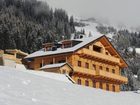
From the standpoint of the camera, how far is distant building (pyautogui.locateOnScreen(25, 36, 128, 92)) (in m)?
62.4

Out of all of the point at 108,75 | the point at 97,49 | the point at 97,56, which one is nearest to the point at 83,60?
the point at 97,56

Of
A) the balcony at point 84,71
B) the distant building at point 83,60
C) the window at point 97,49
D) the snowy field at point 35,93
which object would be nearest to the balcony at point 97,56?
the distant building at point 83,60

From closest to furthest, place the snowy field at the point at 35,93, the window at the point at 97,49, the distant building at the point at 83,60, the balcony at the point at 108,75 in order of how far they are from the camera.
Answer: the snowy field at the point at 35,93, the distant building at the point at 83,60, the balcony at the point at 108,75, the window at the point at 97,49

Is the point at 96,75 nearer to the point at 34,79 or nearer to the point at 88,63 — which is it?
the point at 88,63

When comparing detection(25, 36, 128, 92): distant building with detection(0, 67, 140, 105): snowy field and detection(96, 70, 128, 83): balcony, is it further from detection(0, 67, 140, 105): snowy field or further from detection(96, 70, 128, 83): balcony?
detection(0, 67, 140, 105): snowy field

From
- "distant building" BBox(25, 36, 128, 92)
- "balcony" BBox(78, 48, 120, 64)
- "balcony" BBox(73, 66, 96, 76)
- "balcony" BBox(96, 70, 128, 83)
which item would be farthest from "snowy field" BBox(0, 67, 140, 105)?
"balcony" BBox(96, 70, 128, 83)

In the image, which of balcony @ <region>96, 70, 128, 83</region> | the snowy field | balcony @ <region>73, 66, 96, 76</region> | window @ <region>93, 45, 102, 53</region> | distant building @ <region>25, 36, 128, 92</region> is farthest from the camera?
window @ <region>93, 45, 102, 53</region>

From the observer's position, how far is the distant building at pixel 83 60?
6244 cm

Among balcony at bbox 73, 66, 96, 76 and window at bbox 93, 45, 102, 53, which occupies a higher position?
window at bbox 93, 45, 102, 53

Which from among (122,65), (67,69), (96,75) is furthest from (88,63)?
(122,65)

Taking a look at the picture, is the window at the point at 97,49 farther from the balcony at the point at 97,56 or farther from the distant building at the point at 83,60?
the balcony at the point at 97,56

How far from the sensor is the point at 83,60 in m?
65.6

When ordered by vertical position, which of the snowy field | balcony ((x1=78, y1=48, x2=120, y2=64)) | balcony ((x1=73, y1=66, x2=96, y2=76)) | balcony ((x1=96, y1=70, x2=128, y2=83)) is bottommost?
balcony ((x1=96, y1=70, x2=128, y2=83))

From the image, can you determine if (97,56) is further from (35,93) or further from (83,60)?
(35,93)
